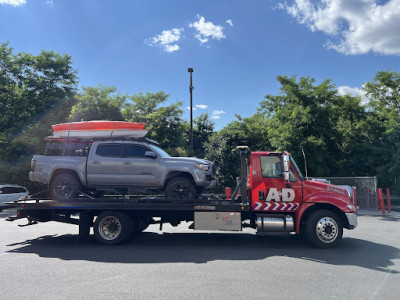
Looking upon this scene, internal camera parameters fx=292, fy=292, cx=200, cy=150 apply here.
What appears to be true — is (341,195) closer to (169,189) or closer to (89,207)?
(169,189)

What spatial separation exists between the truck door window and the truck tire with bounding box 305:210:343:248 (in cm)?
133

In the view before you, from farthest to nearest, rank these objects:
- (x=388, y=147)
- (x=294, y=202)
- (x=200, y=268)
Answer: (x=388, y=147), (x=294, y=202), (x=200, y=268)

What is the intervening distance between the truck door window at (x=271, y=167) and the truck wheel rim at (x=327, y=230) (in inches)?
58.0

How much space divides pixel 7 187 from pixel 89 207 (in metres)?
10.2

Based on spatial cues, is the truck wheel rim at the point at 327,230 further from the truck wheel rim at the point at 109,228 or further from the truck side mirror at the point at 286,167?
the truck wheel rim at the point at 109,228

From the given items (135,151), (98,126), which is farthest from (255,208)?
(98,126)

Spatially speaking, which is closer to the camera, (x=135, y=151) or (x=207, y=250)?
(x=207, y=250)

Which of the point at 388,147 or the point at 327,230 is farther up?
the point at 388,147

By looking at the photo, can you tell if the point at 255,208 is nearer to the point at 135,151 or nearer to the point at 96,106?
the point at 135,151

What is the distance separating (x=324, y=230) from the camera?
6.86m

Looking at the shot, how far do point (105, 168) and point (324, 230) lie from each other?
5.66 meters

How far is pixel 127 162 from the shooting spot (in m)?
7.68

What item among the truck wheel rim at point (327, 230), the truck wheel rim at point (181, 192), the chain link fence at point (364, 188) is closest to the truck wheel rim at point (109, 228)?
the truck wheel rim at point (181, 192)

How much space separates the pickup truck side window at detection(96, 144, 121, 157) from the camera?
25.5 ft
